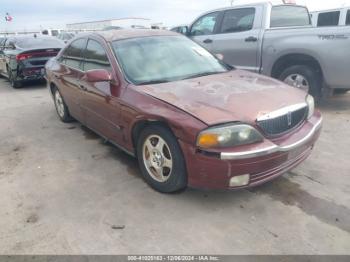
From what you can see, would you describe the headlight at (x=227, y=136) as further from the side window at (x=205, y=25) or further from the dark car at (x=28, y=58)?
the dark car at (x=28, y=58)

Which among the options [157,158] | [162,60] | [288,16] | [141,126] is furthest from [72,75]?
[288,16]

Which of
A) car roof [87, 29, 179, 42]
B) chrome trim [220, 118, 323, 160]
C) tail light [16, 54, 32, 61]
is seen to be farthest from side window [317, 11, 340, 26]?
chrome trim [220, 118, 323, 160]

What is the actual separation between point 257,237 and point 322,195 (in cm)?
97

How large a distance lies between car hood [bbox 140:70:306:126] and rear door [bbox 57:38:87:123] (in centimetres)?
170

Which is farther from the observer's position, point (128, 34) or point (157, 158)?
point (128, 34)

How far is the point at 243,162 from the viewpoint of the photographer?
104 inches

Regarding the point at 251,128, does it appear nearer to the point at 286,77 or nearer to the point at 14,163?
the point at 14,163

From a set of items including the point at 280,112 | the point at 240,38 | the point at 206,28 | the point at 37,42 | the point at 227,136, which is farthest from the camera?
the point at 37,42

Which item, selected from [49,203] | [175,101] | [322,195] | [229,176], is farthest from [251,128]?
[49,203]

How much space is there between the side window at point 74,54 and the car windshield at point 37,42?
16.0 feet

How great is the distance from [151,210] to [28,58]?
303 inches

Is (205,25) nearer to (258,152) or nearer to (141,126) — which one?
(141,126)

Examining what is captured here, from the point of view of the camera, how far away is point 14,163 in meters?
4.20

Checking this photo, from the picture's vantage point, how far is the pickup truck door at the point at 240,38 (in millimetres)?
6340
